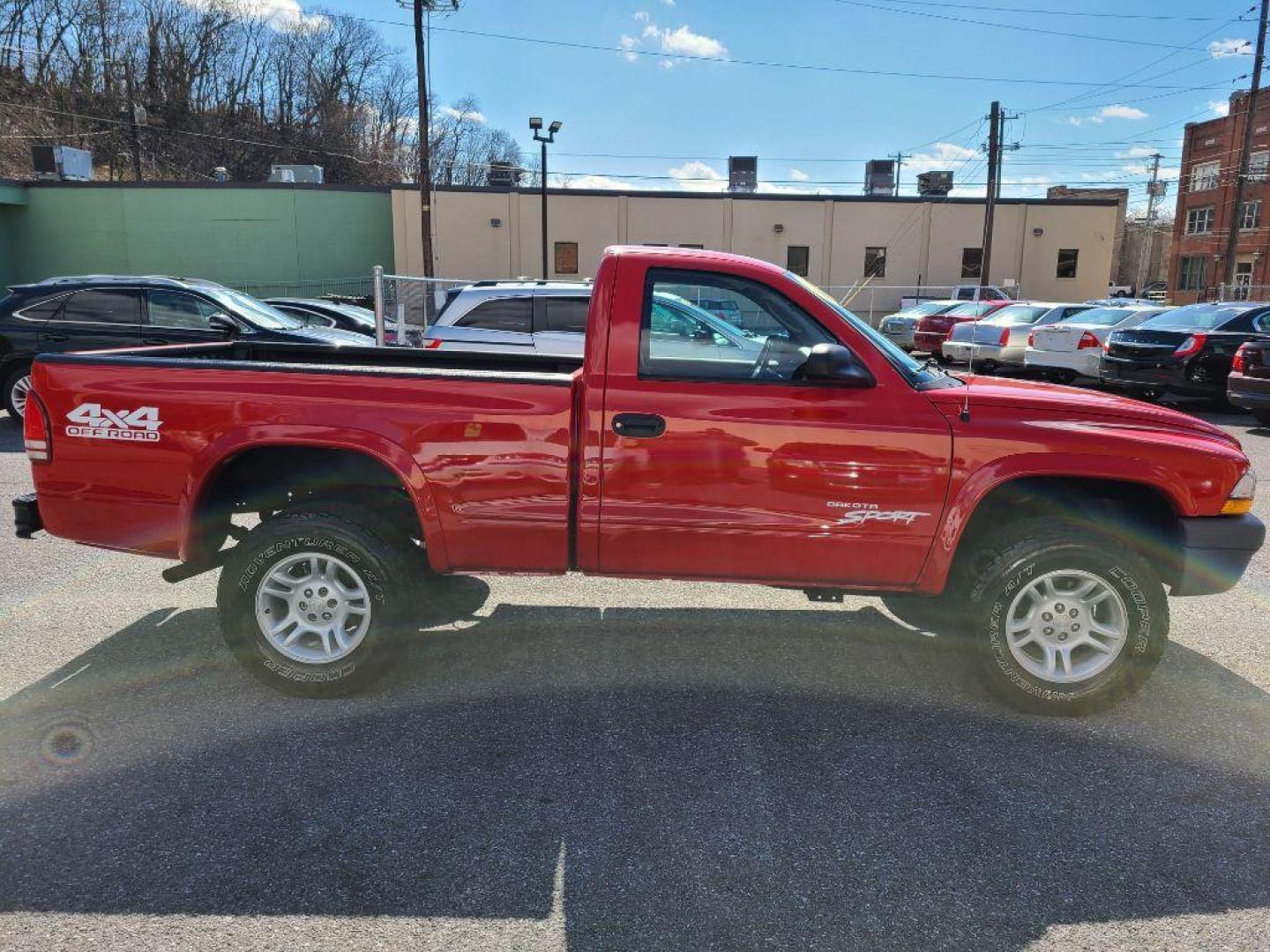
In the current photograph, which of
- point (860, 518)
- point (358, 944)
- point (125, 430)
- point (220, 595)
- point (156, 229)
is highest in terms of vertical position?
point (156, 229)

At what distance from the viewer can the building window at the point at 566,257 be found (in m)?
36.3

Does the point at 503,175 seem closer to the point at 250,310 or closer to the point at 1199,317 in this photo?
the point at 250,310

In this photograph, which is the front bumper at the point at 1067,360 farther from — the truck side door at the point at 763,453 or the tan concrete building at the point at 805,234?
the tan concrete building at the point at 805,234

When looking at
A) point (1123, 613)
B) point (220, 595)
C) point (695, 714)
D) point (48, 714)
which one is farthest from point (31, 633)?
point (1123, 613)

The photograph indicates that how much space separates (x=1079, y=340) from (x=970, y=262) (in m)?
27.2

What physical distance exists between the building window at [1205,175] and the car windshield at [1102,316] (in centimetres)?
5016

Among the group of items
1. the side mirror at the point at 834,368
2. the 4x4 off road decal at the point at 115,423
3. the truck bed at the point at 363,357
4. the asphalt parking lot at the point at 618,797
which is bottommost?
the asphalt parking lot at the point at 618,797

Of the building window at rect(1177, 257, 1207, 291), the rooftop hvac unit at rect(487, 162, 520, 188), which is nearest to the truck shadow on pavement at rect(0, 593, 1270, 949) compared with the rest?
the rooftop hvac unit at rect(487, 162, 520, 188)

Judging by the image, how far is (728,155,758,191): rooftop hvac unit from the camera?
130ft

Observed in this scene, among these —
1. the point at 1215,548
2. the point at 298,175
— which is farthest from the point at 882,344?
the point at 298,175

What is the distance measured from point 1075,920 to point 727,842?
106cm

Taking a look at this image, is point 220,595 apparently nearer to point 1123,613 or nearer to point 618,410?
point 618,410

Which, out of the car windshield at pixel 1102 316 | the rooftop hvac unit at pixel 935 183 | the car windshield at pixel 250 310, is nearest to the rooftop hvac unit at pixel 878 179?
the rooftop hvac unit at pixel 935 183

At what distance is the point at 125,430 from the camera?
12.4ft
